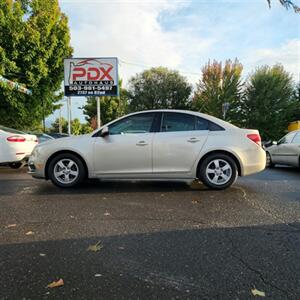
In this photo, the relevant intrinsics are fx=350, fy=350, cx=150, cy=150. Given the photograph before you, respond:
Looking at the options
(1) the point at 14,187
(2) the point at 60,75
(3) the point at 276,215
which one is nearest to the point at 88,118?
(2) the point at 60,75

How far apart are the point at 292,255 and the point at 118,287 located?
1.68 m

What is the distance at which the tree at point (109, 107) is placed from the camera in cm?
4212

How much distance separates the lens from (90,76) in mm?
16500

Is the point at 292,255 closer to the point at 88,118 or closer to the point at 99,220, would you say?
the point at 99,220

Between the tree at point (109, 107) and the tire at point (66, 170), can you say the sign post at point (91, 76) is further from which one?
the tree at point (109, 107)

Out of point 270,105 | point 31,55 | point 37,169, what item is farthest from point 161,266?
point 270,105

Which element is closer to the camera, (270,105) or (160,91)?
(270,105)

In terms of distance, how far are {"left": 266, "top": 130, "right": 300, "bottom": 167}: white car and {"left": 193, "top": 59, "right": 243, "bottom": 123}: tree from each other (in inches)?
957

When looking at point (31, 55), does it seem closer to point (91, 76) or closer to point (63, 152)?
point (91, 76)

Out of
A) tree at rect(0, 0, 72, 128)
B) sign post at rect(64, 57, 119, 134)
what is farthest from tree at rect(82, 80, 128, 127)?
sign post at rect(64, 57, 119, 134)

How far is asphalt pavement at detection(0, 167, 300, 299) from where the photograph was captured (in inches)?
104

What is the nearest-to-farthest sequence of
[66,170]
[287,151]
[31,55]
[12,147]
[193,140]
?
[193,140] → [66,170] → [12,147] → [287,151] → [31,55]

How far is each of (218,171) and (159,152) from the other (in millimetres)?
1136

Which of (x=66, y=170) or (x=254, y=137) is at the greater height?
(x=254, y=137)
